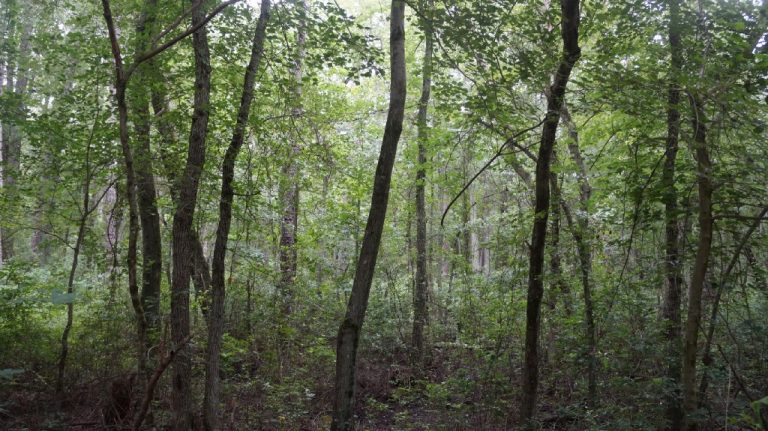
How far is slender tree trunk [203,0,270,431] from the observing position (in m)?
6.52

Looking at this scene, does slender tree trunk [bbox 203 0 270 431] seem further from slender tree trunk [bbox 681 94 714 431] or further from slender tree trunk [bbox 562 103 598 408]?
slender tree trunk [bbox 681 94 714 431]

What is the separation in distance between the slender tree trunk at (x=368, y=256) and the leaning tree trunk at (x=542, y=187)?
5.87 feet

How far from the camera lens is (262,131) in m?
7.10

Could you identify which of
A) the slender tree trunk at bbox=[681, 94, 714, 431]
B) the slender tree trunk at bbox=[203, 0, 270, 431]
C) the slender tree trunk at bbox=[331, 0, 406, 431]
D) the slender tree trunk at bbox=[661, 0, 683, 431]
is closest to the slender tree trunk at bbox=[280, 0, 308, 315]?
the slender tree trunk at bbox=[203, 0, 270, 431]

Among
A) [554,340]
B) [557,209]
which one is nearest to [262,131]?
[557,209]

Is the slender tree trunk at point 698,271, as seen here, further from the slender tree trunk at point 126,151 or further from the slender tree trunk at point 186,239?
the slender tree trunk at point 186,239

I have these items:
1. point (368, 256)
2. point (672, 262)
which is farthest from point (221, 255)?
point (672, 262)

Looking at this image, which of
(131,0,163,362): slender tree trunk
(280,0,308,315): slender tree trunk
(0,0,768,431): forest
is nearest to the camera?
(0,0,768,431): forest

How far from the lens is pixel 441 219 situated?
7883mm

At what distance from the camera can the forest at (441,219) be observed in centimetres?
528

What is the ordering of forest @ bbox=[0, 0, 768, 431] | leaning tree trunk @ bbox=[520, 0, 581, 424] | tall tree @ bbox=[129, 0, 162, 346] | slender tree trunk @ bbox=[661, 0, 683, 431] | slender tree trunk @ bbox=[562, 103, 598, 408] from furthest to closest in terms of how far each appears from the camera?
slender tree trunk @ bbox=[562, 103, 598, 408] < tall tree @ bbox=[129, 0, 162, 346] < leaning tree trunk @ bbox=[520, 0, 581, 424] < slender tree trunk @ bbox=[661, 0, 683, 431] < forest @ bbox=[0, 0, 768, 431]

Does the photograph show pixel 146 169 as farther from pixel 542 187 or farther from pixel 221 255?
pixel 542 187

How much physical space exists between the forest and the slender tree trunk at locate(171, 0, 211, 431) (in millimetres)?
28

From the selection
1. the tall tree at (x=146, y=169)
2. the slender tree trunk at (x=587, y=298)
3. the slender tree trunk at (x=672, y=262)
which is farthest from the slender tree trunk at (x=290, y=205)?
the slender tree trunk at (x=672, y=262)
